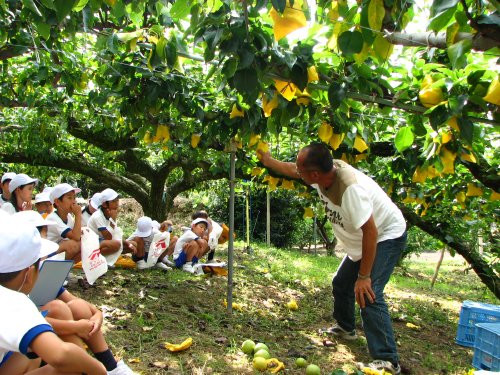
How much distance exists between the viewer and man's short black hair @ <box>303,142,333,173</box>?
8.97 feet

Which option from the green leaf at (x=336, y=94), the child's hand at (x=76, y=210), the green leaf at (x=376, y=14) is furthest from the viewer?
the child's hand at (x=76, y=210)

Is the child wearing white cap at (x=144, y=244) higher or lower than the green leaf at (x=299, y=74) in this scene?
lower

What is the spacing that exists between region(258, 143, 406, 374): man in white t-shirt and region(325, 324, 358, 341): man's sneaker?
0.64m

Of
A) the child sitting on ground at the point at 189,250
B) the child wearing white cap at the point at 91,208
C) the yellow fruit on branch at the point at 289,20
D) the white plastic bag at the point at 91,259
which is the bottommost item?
the child sitting on ground at the point at 189,250

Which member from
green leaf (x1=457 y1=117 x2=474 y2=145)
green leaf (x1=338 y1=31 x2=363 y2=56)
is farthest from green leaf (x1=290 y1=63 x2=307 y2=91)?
green leaf (x1=457 y1=117 x2=474 y2=145)

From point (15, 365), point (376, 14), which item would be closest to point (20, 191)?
point (15, 365)

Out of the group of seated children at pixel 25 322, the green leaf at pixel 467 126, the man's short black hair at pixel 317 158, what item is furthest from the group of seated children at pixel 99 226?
the green leaf at pixel 467 126

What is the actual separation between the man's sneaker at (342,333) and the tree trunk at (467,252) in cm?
191

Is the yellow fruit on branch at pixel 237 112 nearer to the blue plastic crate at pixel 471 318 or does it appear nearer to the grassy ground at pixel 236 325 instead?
the grassy ground at pixel 236 325

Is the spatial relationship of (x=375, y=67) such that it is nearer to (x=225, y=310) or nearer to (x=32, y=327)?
(x=32, y=327)

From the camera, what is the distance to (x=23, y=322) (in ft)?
4.62

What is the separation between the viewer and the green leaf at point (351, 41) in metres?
1.52

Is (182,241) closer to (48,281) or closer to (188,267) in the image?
(188,267)

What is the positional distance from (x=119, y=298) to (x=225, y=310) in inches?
38.2
